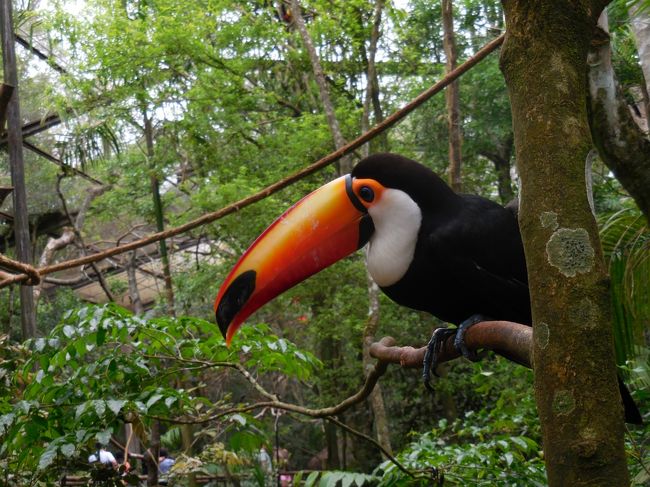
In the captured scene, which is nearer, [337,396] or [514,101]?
[514,101]

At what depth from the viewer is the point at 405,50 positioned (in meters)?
6.68

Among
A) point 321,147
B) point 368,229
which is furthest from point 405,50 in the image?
point 368,229

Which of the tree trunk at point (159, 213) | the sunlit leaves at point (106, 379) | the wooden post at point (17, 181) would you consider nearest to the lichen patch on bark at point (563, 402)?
the sunlit leaves at point (106, 379)

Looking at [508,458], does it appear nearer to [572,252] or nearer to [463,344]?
[463,344]

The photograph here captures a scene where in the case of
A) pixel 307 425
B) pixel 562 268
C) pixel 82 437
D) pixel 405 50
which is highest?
pixel 405 50

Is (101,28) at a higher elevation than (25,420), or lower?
higher

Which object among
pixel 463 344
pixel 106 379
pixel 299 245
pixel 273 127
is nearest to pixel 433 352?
pixel 463 344

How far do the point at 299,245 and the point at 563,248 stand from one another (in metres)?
0.99

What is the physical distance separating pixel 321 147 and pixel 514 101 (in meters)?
5.54

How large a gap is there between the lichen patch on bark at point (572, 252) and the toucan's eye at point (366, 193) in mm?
957

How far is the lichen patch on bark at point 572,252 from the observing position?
736mm

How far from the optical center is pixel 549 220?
75cm

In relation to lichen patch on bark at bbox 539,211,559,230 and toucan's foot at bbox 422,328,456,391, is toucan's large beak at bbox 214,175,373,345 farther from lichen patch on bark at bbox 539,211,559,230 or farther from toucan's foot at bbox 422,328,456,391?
lichen patch on bark at bbox 539,211,559,230

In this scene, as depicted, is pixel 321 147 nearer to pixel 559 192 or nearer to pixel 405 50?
pixel 405 50
